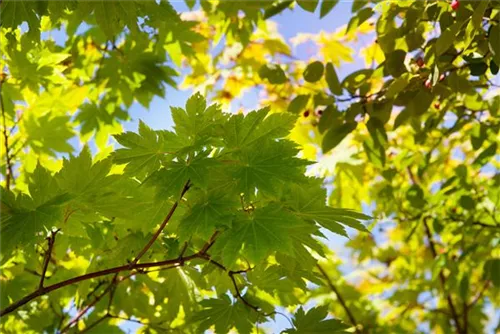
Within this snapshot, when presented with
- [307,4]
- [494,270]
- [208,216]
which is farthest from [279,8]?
[494,270]

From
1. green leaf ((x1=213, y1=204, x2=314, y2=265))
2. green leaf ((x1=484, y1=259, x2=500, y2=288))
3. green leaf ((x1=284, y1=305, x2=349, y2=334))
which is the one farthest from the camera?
green leaf ((x1=484, y1=259, x2=500, y2=288))

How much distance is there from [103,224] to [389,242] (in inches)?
106

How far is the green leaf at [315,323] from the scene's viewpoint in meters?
1.15

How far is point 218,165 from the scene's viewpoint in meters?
0.87

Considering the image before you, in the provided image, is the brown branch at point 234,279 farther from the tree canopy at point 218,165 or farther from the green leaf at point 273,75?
the green leaf at point 273,75

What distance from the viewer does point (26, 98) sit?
1905 mm

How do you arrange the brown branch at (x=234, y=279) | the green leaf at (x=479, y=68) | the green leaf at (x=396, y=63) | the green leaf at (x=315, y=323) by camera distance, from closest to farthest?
the brown branch at (x=234, y=279), the green leaf at (x=315, y=323), the green leaf at (x=479, y=68), the green leaf at (x=396, y=63)

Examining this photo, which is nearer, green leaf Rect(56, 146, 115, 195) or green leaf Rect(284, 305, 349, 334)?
green leaf Rect(56, 146, 115, 195)

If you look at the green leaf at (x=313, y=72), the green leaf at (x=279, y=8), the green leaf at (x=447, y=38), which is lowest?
the green leaf at (x=447, y=38)

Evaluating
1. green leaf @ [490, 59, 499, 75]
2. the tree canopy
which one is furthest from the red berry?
green leaf @ [490, 59, 499, 75]

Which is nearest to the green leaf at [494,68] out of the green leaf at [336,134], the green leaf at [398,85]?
the green leaf at [398,85]

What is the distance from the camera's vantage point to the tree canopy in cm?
89

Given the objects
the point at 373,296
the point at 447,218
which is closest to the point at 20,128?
the point at 447,218

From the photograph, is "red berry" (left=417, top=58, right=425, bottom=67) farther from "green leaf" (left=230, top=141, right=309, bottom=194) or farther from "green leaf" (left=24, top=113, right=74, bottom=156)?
"green leaf" (left=24, top=113, right=74, bottom=156)
